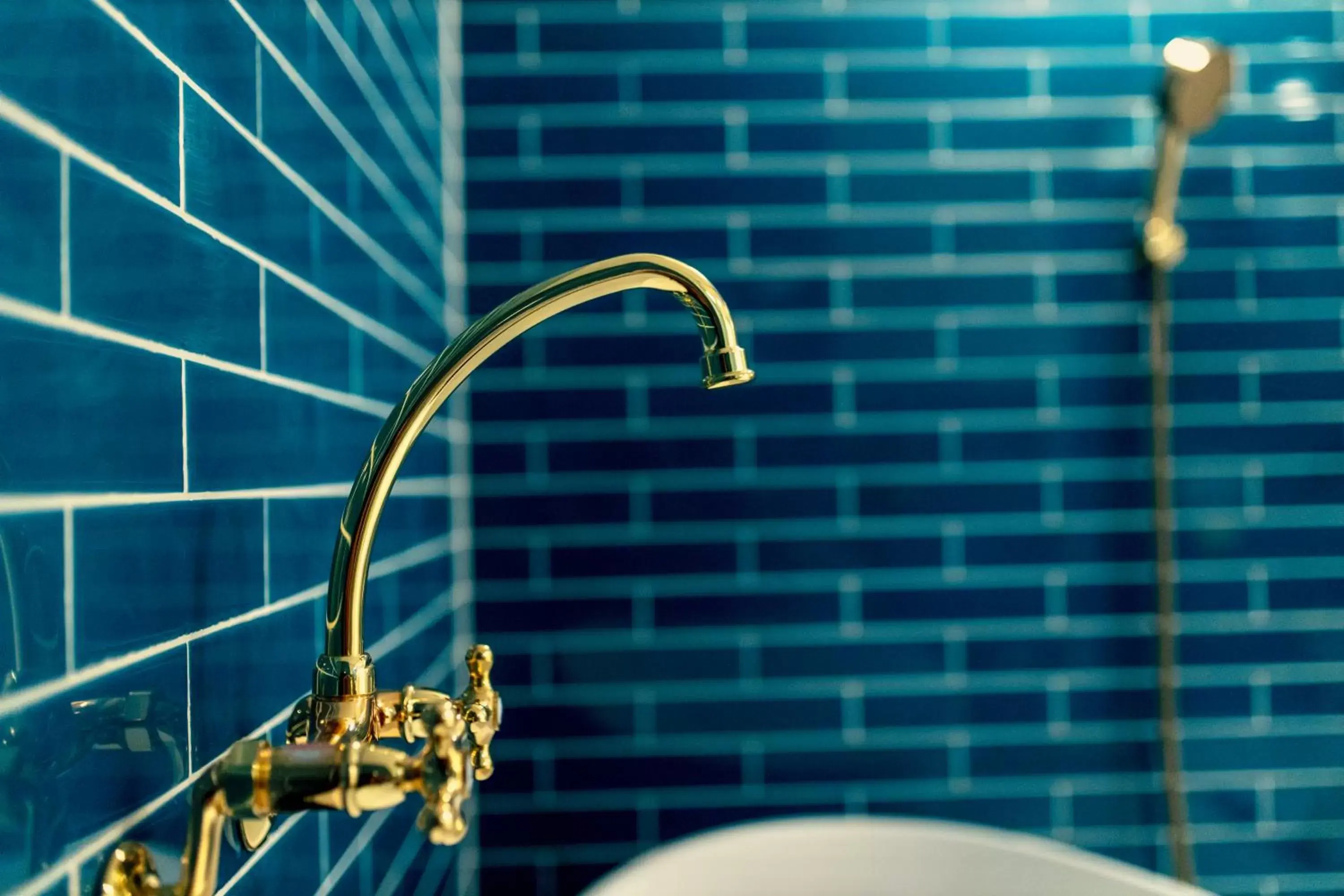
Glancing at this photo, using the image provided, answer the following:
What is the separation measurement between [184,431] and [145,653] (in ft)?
0.38

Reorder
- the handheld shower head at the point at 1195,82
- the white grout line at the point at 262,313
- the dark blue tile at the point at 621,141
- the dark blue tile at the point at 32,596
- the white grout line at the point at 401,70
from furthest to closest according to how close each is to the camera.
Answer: the dark blue tile at the point at 621,141 < the handheld shower head at the point at 1195,82 < the white grout line at the point at 401,70 < the white grout line at the point at 262,313 < the dark blue tile at the point at 32,596

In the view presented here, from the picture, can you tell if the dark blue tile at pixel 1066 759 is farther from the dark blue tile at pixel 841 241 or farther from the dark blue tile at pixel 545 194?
the dark blue tile at pixel 545 194

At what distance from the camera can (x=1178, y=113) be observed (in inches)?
51.8

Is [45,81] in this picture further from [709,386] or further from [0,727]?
[709,386]

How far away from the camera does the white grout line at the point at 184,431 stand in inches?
20.8

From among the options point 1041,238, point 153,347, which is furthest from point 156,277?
point 1041,238

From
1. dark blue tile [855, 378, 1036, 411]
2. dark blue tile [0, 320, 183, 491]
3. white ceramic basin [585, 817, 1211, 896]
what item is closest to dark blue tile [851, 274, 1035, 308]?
dark blue tile [855, 378, 1036, 411]

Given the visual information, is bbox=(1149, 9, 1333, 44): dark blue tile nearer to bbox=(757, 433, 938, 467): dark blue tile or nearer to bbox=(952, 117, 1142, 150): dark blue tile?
bbox=(952, 117, 1142, 150): dark blue tile

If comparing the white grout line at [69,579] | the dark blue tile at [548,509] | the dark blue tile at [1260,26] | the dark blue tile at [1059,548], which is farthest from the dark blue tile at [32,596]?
the dark blue tile at [1260,26]

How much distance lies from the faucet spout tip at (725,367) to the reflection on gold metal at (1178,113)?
101cm

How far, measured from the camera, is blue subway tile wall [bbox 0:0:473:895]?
393 mm

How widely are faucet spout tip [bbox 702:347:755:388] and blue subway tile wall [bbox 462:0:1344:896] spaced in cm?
79

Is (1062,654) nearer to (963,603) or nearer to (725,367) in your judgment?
(963,603)

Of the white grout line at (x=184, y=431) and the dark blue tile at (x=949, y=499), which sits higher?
the white grout line at (x=184, y=431)
